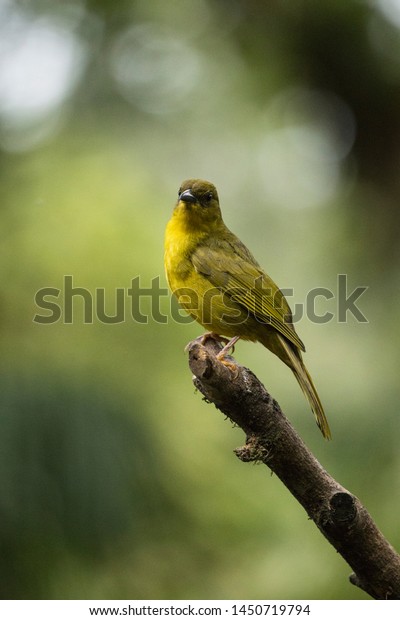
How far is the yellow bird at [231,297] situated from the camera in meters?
4.42

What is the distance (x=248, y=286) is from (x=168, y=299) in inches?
20.2

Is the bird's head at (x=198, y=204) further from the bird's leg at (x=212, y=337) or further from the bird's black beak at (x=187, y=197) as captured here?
the bird's leg at (x=212, y=337)

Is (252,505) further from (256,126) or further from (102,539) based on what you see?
(256,126)

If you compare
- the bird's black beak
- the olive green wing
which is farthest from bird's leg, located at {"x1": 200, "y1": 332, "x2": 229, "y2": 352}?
the bird's black beak

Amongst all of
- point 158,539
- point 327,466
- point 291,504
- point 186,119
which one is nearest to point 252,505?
point 291,504

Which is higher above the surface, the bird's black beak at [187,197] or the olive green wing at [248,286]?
the bird's black beak at [187,197]

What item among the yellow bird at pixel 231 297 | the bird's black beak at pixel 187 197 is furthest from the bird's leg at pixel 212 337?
the bird's black beak at pixel 187 197

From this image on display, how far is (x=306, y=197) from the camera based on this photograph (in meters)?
6.00

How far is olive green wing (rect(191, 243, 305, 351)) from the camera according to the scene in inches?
174

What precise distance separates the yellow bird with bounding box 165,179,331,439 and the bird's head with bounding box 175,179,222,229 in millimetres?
178

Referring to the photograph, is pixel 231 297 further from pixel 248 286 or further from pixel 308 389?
pixel 308 389

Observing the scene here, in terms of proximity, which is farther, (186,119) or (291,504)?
(186,119)

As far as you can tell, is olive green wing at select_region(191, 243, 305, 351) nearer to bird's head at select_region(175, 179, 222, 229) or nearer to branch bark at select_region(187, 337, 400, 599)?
bird's head at select_region(175, 179, 222, 229)

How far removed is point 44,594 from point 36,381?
35.4 inches
